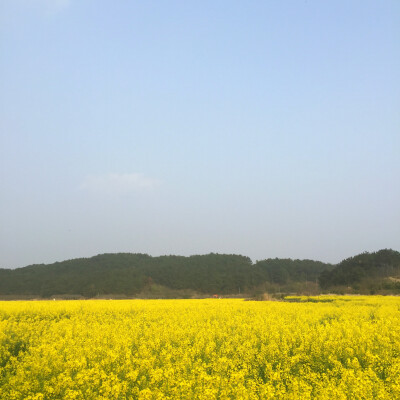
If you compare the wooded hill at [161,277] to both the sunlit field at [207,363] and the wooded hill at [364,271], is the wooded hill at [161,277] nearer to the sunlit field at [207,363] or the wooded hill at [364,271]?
the wooded hill at [364,271]

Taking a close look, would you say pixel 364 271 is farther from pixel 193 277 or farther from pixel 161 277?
pixel 161 277

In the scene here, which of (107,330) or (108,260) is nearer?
(107,330)

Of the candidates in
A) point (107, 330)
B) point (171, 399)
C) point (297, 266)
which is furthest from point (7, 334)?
point (297, 266)

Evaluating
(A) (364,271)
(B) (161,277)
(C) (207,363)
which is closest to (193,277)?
(B) (161,277)

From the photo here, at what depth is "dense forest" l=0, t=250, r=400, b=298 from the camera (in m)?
60.6

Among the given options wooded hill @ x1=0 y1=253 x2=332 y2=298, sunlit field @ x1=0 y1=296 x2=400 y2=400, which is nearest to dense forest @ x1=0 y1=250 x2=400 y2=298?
wooded hill @ x1=0 y1=253 x2=332 y2=298

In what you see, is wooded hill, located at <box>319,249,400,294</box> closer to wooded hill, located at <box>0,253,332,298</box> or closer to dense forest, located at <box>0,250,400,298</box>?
dense forest, located at <box>0,250,400,298</box>

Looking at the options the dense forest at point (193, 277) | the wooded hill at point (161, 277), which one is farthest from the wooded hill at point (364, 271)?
the wooded hill at point (161, 277)

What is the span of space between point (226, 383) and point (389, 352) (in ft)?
19.5

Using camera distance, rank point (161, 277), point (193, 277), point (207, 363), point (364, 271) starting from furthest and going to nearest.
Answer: point (161, 277), point (193, 277), point (364, 271), point (207, 363)

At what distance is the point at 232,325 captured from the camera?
47.5 ft

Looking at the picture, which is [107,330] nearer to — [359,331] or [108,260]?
[359,331]

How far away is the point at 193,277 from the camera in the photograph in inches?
3356

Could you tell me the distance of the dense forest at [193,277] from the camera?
60.6 meters
